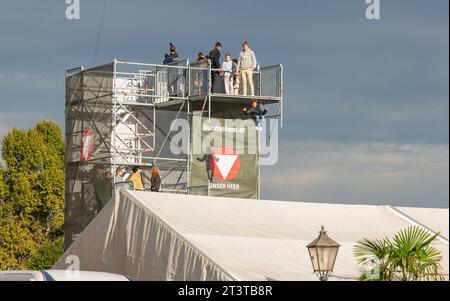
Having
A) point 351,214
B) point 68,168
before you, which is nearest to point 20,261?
point 68,168

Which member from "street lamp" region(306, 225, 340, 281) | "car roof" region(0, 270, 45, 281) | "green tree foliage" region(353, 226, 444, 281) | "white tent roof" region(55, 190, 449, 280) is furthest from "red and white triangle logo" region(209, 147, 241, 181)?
"car roof" region(0, 270, 45, 281)

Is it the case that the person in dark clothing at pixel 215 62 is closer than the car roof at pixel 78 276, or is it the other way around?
the car roof at pixel 78 276

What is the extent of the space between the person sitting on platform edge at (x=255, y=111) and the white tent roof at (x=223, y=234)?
10.6m

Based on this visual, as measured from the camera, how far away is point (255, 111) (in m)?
45.1

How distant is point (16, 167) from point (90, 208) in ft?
154

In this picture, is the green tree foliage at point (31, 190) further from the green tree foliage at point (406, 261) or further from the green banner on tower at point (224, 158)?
the green tree foliage at point (406, 261)

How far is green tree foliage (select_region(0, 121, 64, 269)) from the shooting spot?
283 ft

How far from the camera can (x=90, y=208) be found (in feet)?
144

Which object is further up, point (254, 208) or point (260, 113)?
point (260, 113)

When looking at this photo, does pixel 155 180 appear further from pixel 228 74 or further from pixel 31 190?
pixel 31 190

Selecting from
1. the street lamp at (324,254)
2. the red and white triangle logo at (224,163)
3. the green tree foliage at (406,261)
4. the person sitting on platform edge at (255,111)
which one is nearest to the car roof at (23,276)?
the street lamp at (324,254)

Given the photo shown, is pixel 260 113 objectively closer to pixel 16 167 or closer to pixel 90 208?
pixel 90 208

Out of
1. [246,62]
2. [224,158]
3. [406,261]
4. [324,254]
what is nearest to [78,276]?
[324,254]

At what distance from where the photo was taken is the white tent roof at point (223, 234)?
90.2 feet
